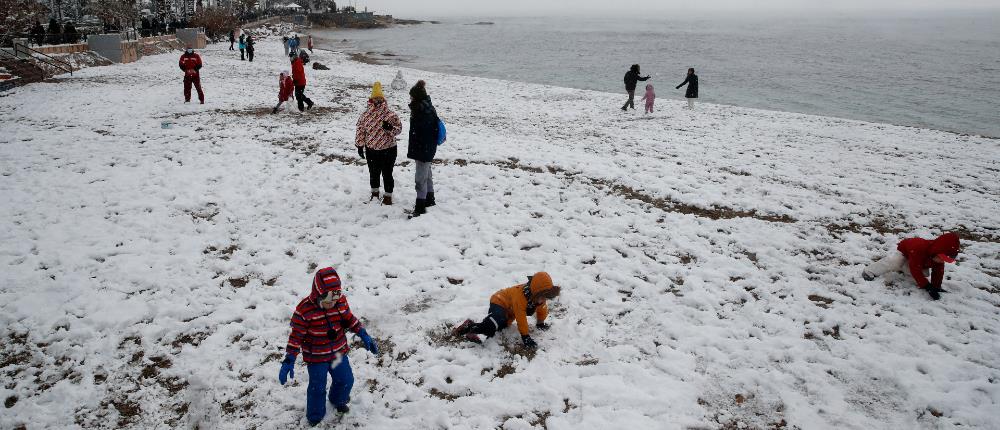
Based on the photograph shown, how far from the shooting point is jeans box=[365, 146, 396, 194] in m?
8.76

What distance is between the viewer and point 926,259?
269 inches

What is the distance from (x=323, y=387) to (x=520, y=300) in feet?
7.37

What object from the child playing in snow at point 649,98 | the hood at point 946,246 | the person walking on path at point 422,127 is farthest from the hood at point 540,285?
the child playing in snow at point 649,98

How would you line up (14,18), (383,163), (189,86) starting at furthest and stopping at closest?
(14,18), (189,86), (383,163)

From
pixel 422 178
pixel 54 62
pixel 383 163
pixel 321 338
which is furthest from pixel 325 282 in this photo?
pixel 54 62

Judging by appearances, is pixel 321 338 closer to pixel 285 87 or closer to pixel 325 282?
pixel 325 282

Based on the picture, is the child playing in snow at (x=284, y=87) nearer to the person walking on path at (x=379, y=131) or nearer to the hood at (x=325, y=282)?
the person walking on path at (x=379, y=131)

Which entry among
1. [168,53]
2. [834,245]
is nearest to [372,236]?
[834,245]

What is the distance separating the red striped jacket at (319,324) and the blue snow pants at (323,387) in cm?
12

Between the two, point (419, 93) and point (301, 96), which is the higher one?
point (301, 96)

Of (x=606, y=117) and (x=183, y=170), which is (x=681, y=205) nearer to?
(x=606, y=117)

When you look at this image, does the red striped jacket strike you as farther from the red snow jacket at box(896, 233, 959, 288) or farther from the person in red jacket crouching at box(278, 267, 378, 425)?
the red snow jacket at box(896, 233, 959, 288)

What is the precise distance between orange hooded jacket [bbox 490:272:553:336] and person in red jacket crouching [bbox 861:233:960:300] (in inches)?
218

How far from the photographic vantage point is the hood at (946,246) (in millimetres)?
6383
